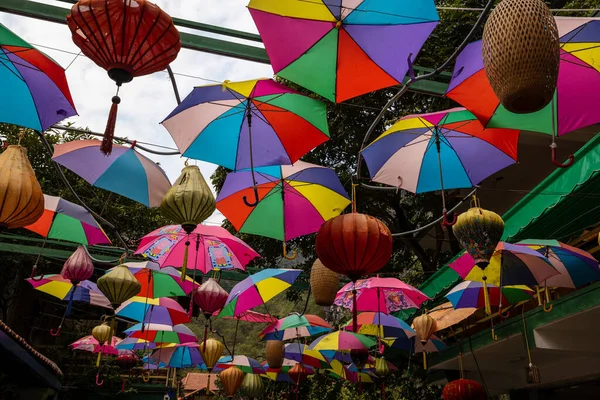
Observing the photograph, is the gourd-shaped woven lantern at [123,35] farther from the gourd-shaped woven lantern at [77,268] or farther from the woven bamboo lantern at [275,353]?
the woven bamboo lantern at [275,353]

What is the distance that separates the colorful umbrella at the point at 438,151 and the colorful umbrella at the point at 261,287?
9.62ft

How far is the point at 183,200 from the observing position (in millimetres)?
4629

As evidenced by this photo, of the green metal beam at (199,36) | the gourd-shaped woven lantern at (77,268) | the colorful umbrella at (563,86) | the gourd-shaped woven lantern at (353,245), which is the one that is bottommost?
the gourd-shaped woven lantern at (353,245)

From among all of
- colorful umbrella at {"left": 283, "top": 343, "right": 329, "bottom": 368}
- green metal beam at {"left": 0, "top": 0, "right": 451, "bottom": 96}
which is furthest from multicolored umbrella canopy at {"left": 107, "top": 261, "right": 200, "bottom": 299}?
colorful umbrella at {"left": 283, "top": 343, "right": 329, "bottom": 368}

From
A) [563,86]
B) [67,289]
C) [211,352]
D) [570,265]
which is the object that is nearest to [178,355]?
[211,352]

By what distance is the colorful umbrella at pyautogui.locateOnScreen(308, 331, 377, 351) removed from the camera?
927cm

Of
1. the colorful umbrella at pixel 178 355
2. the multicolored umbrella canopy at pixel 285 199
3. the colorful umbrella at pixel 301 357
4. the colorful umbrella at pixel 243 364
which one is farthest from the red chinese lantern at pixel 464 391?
the colorful umbrella at pixel 178 355

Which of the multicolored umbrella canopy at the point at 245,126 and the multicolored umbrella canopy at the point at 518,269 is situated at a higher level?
the multicolored umbrella canopy at the point at 245,126

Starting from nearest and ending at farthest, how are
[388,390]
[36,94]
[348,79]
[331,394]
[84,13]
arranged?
[84,13] → [348,79] → [36,94] → [388,390] → [331,394]

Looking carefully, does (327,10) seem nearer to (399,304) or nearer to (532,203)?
(532,203)

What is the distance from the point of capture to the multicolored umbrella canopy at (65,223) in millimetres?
6938

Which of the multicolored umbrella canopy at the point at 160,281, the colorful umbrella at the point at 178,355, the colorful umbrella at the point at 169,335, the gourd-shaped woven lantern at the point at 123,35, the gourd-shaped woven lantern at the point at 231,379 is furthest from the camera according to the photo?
the colorful umbrella at the point at 178,355

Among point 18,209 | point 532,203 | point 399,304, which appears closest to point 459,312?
point 399,304

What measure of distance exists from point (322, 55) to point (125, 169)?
121 inches
